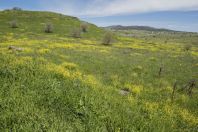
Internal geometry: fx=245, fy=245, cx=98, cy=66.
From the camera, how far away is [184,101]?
12.9m

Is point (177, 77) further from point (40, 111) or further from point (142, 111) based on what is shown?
point (40, 111)

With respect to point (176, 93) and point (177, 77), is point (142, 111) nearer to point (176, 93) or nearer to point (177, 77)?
point (176, 93)

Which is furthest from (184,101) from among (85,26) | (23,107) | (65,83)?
(85,26)

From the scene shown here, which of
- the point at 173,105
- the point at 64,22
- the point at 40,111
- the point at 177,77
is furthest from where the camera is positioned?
the point at 64,22

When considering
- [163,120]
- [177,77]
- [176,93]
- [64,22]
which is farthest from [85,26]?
[163,120]

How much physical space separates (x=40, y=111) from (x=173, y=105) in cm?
665

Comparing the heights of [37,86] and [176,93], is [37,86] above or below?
above

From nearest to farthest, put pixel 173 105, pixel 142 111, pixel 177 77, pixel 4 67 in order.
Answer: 1. pixel 142 111
2. pixel 173 105
3. pixel 4 67
4. pixel 177 77

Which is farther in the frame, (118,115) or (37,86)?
(37,86)

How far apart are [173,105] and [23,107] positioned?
709 cm

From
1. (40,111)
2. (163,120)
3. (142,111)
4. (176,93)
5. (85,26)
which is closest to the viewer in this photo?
(40,111)

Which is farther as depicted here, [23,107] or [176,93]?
[176,93]

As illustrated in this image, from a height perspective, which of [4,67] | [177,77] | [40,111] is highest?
[4,67]

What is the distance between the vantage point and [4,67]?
41.6 feet
